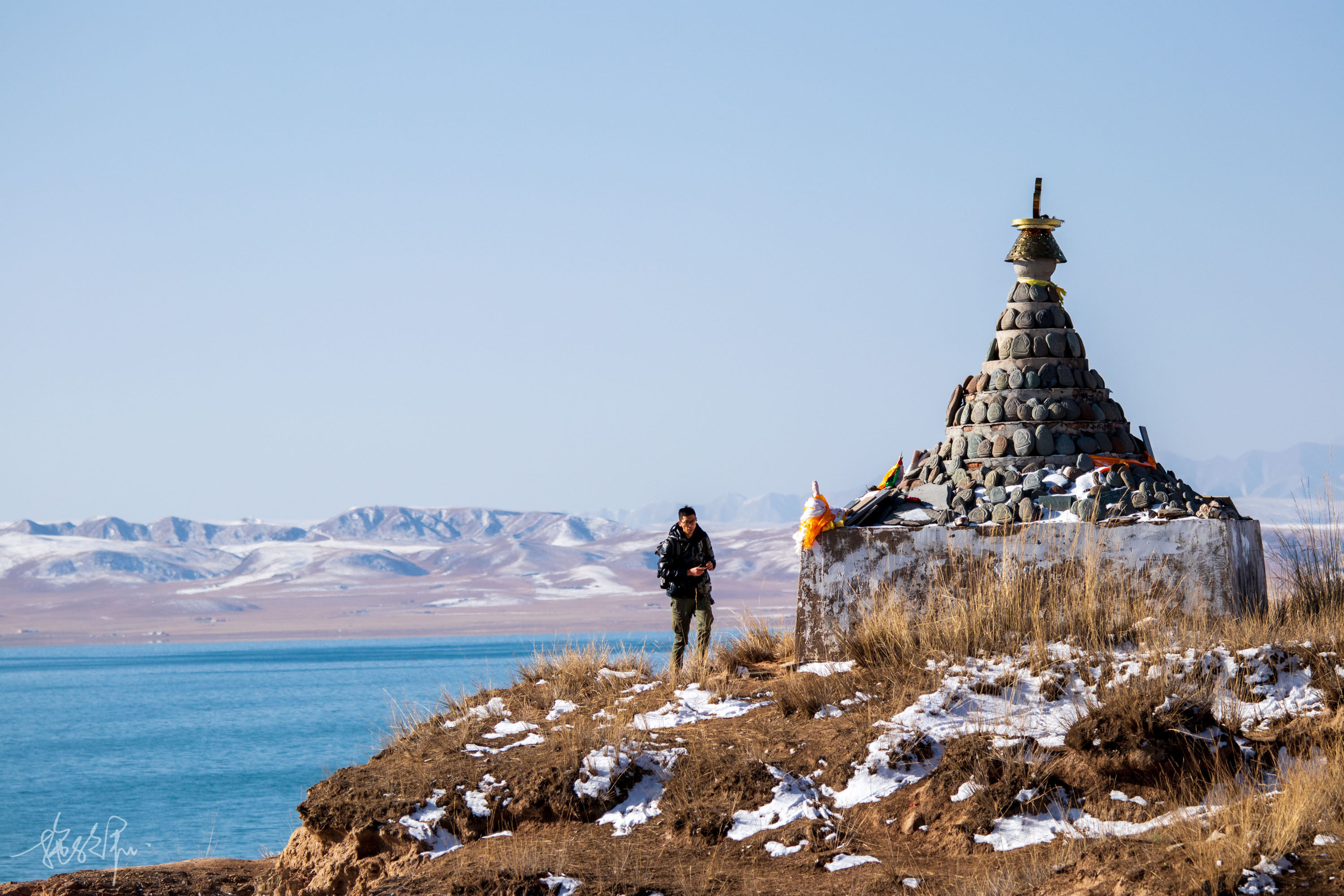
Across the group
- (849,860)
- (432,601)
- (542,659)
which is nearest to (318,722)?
(542,659)

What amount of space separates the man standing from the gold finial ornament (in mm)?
3960

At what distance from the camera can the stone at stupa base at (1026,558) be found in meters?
10.7

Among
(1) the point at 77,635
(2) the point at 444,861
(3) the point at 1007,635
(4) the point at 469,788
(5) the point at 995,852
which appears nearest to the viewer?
(5) the point at 995,852

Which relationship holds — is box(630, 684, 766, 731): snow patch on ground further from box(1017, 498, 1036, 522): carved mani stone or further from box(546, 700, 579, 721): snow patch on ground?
box(1017, 498, 1036, 522): carved mani stone

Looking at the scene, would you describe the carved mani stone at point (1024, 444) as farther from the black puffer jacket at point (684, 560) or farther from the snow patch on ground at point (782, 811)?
the snow patch on ground at point (782, 811)

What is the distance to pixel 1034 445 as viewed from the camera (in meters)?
11.9

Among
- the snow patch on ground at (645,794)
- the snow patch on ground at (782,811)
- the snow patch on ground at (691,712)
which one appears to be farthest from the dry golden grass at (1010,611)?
the snow patch on ground at (645,794)

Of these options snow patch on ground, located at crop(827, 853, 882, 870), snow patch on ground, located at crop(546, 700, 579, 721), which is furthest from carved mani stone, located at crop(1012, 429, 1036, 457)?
snow patch on ground, located at crop(827, 853, 882, 870)

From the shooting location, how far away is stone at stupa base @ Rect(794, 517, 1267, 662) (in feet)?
35.1

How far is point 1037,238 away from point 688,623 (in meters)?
4.81

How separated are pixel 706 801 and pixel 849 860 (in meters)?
1.18

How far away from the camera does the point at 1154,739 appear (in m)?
8.59

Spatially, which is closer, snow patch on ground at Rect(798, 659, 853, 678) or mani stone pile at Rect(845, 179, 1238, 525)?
snow patch on ground at Rect(798, 659, 853, 678)

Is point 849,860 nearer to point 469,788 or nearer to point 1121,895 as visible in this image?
point 1121,895
